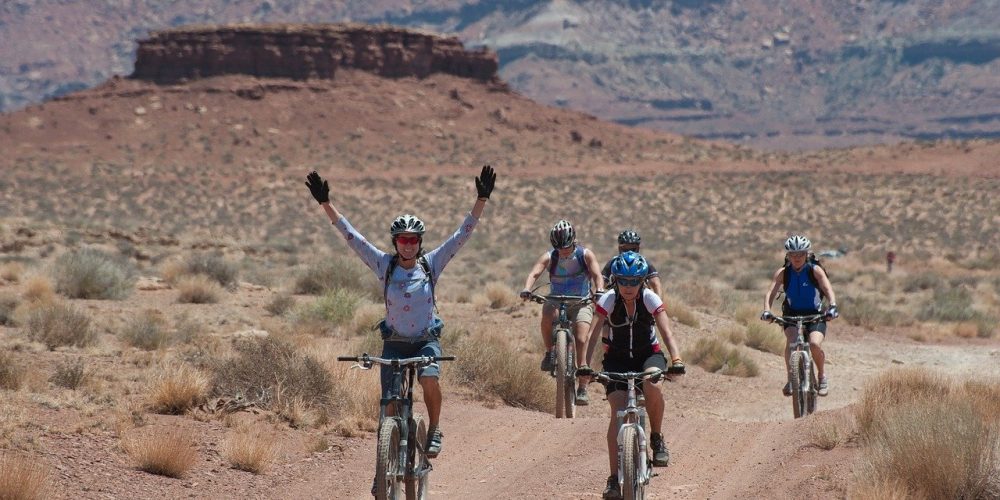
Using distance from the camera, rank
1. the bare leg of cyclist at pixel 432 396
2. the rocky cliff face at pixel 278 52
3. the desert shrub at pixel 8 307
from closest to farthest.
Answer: the bare leg of cyclist at pixel 432 396 → the desert shrub at pixel 8 307 → the rocky cliff face at pixel 278 52

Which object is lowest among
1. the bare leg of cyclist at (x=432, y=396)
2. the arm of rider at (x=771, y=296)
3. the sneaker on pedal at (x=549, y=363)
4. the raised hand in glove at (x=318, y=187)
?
the sneaker on pedal at (x=549, y=363)

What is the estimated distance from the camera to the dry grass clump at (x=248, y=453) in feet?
33.1

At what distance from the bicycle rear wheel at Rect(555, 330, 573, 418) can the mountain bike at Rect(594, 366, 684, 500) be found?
14.8 ft

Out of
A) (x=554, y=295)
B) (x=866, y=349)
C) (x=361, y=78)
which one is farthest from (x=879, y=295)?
(x=361, y=78)

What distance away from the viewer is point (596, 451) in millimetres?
10977

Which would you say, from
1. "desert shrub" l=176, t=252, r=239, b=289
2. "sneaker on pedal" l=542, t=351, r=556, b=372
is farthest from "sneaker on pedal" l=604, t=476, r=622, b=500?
"desert shrub" l=176, t=252, r=239, b=289

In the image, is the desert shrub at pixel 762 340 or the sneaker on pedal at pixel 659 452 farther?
the desert shrub at pixel 762 340

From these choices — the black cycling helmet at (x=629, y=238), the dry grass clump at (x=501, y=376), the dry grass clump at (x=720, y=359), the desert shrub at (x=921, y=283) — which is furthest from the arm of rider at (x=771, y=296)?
the desert shrub at (x=921, y=283)

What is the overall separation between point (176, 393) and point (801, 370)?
5966 mm

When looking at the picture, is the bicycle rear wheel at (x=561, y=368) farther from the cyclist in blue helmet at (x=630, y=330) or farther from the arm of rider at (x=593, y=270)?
the cyclist in blue helmet at (x=630, y=330)

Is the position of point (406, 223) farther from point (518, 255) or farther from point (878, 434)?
point (518, 255)

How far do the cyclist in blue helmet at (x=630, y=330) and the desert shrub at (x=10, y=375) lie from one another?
585 cm

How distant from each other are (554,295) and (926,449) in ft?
17.5

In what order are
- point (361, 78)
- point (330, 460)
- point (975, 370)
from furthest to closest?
point (361, 78) < point (975, 370) < point (330, 460)
